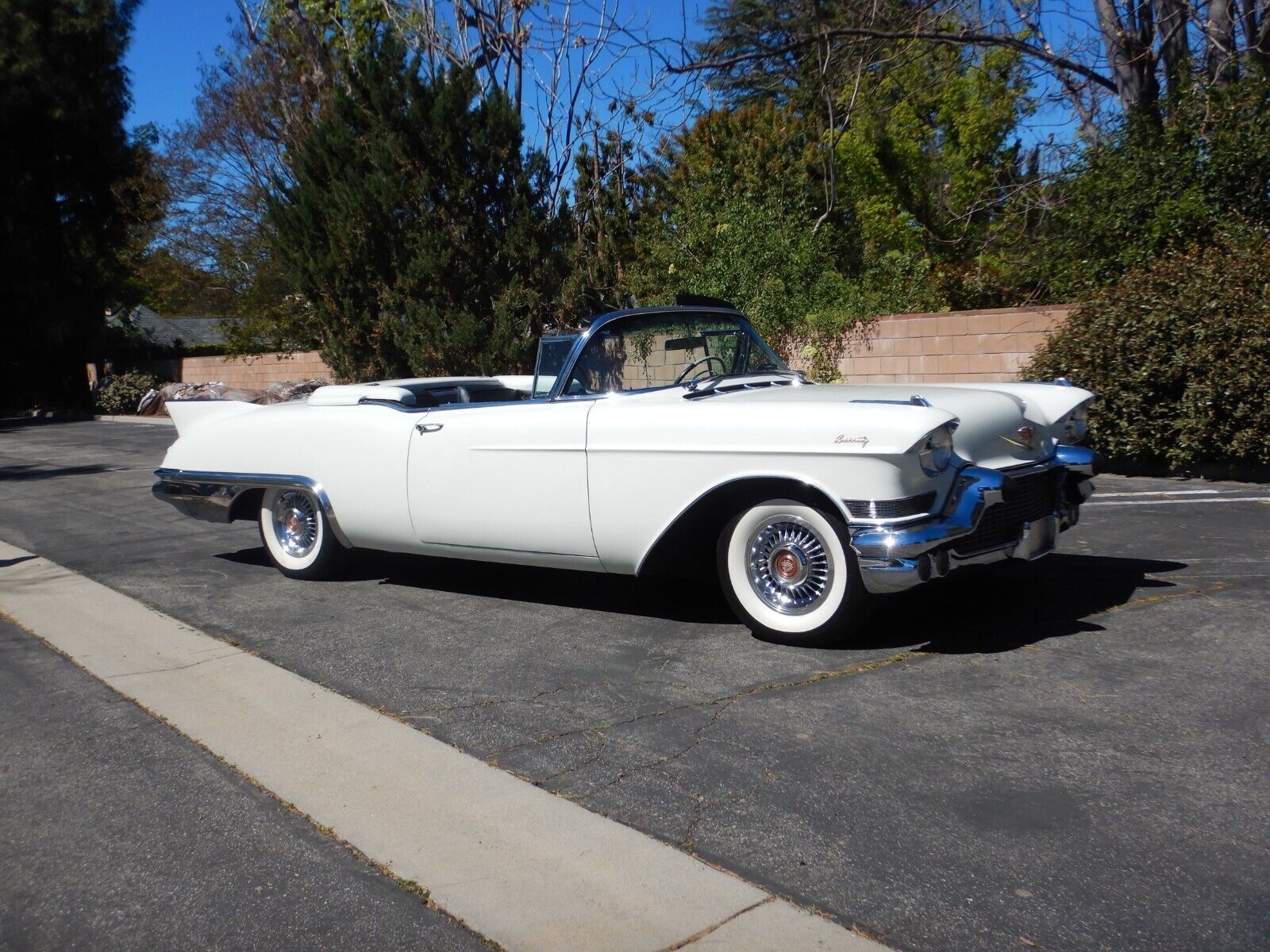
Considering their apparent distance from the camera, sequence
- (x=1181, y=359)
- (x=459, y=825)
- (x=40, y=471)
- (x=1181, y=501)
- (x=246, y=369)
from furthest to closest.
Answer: (x=246, y=369)
(x=40, y=471)
(x=1181, y=359)
(x=1181, y=501)
(x=459, y=825)

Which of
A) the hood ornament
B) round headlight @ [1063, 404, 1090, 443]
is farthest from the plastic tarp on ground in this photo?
the hood ornament

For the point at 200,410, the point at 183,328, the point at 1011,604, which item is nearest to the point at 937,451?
the point at 1011,604

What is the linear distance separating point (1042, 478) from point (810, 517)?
3.81 ft

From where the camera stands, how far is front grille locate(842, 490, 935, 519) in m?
4.58

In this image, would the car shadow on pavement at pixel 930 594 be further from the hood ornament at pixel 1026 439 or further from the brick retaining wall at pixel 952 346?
the brick retaining wall at pixel 952 346

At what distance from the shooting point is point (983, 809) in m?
3.36

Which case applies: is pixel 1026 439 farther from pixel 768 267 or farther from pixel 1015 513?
pixel 768 267

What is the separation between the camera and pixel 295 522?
22.9 feet

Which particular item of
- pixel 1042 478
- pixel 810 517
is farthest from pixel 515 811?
pixel 1042 478

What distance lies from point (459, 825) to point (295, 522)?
3.94 metres

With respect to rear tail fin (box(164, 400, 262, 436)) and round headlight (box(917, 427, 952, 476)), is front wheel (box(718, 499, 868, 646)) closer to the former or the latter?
round headlight (box(917, 427, 952, 476))

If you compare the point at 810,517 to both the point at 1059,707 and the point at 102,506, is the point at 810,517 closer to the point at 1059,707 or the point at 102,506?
the point at 1059,707

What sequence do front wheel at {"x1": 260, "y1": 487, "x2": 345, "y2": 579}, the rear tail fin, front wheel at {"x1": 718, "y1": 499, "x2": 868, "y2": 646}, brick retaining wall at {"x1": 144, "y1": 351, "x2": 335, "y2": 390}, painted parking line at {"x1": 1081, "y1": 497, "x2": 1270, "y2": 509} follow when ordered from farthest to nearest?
brick retaining wall at {"x1": 144, "y1": 351, "x2": 335, "y2": 390}
painted parking line at {"x1": 1081, "y1": 497, "x2": 1270, "y2": 509}
the rear tail fin
front wheel at {"x1": 260, "y1": 487, "x2": 345, "y2": 579}
front wheel at {"x1": 718, "y1": 499, "x2": 868, "y2": 646}

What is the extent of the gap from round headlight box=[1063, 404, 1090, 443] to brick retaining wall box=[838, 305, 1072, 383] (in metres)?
5.78
